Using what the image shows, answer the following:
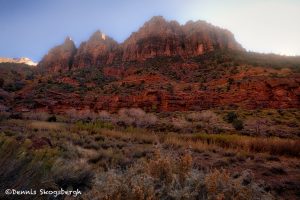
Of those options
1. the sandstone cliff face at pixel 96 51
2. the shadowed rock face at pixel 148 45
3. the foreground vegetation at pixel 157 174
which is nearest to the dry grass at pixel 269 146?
the foreground vegetation at pixel 157 174

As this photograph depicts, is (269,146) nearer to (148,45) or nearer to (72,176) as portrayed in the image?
(72,176)

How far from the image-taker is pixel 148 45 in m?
78.0

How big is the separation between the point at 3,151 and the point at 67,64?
96594mm

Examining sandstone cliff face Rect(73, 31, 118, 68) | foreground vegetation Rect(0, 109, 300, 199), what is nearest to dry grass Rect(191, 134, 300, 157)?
foreground vegetation Rect(0, 109, 300, 199)

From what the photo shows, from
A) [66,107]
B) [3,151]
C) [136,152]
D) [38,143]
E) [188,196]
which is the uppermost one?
[3,151]

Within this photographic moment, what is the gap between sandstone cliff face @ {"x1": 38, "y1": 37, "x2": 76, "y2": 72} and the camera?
306 feet

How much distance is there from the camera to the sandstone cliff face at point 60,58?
306 feet

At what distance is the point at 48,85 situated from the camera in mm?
47719

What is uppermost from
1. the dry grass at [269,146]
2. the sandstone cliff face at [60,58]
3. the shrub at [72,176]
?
the sandstone cliff face at [60,58]

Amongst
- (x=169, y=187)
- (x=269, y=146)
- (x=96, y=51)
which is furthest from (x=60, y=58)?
(x=169, y=187)

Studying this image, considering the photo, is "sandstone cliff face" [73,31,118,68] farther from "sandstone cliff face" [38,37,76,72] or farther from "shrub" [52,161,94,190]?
"shrub" [52,161,94,190]

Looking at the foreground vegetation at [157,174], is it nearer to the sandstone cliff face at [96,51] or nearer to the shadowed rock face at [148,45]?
the shadowed rock face at [148,45]

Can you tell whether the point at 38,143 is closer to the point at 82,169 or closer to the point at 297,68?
the point at 82,169

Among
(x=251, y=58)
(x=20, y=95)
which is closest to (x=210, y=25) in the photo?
(x=251, y=58)
